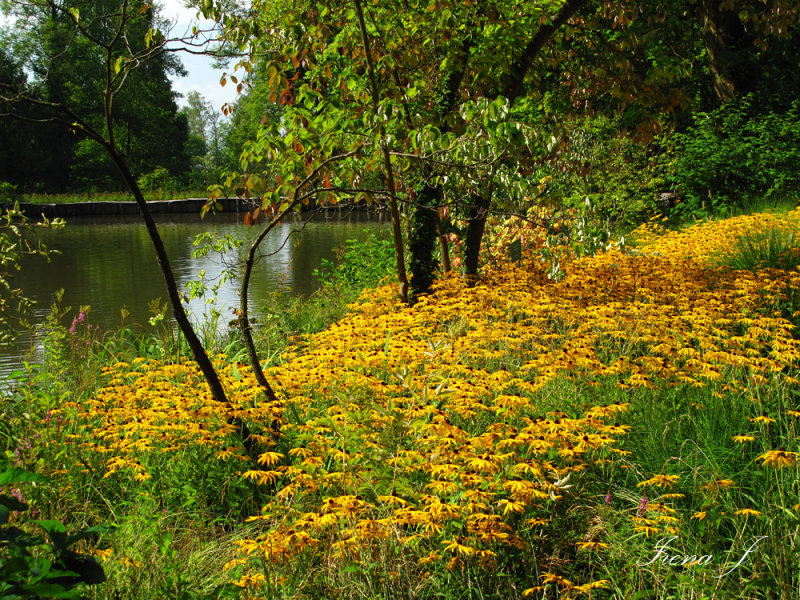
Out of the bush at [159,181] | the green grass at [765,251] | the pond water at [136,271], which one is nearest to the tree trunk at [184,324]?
the pond water at [136,271]

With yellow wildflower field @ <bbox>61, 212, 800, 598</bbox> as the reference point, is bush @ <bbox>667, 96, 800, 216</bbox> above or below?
above

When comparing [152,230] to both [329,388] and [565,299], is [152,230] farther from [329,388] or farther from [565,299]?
[565,299]

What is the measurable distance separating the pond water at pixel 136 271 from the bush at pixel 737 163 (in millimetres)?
6272

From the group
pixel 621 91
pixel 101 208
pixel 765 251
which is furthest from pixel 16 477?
pixel 101 208

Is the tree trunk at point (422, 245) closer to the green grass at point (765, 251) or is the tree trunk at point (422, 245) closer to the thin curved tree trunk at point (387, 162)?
the thin curved tree trunk at point (387, 162)

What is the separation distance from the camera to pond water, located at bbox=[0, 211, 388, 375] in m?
9.54

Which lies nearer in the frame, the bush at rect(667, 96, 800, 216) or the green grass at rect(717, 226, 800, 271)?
the green grass at rect(717, 226, 800, 271)

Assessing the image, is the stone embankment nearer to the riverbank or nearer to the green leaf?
the riverbank

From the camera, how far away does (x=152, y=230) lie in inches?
138

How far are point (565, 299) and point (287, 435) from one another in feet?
8.75

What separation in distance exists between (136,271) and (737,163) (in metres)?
12.1

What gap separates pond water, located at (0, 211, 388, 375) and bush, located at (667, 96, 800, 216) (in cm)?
627

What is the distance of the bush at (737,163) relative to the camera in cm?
1220

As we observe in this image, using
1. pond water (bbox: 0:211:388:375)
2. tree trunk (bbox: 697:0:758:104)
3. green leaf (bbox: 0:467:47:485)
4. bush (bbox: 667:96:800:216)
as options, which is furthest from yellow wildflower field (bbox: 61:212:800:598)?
tree trunk (bbox: 697:0:758:104)
